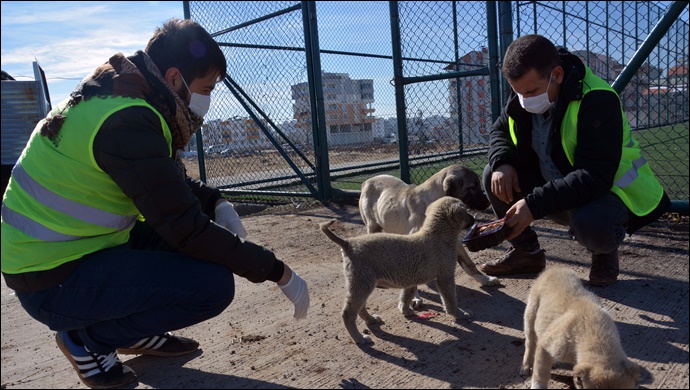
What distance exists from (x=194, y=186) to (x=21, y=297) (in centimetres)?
117

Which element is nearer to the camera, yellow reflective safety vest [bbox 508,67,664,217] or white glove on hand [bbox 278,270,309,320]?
white glove on hand [bbox 278,270,309,320]

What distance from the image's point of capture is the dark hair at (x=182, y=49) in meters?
2.57

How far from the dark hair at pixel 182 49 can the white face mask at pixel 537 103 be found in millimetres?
2078

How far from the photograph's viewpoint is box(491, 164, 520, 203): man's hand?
3750 mm

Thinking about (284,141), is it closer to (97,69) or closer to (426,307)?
(426,307)

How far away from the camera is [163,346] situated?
2998 millimetres

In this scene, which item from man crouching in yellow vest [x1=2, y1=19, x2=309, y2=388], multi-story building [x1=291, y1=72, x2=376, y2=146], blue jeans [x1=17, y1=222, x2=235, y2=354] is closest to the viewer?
man crouching in yellow vest [x1=2, y1=19, x2=309, y2=388]

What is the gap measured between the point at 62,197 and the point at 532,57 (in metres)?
2.78

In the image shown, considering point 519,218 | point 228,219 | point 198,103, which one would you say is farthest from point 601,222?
point 198,103

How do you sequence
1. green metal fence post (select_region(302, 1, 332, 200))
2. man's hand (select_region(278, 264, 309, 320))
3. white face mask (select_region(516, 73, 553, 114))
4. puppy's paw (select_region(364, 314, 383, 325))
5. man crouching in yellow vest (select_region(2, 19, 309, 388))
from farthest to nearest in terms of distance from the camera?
green metal fence post (select_region(302, 1, 332, 200)), white face mask (select_region(516, 73, 553, 114)), puppy's paw (select_region(364, 314, 383, 325)), man's hand (select_region(278, 264, 309, 320)), man crouching in yellow vest (select_region(2, 19, 309, 388))

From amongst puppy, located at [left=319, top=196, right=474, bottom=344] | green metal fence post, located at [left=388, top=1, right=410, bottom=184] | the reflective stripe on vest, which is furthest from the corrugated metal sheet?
puppy, located at [left=319, top=196, right=474, bottom=344]

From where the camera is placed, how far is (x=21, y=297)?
8.30 feet

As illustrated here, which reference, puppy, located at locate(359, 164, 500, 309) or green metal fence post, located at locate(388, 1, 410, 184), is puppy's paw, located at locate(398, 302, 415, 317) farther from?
green metal fence post, located at locate(388, 1, 410, 184)

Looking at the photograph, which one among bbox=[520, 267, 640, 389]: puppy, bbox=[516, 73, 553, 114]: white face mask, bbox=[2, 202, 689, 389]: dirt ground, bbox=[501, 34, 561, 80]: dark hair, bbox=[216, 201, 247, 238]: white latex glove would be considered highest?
bbox=[501, 34, 561, 80]: dark hair
